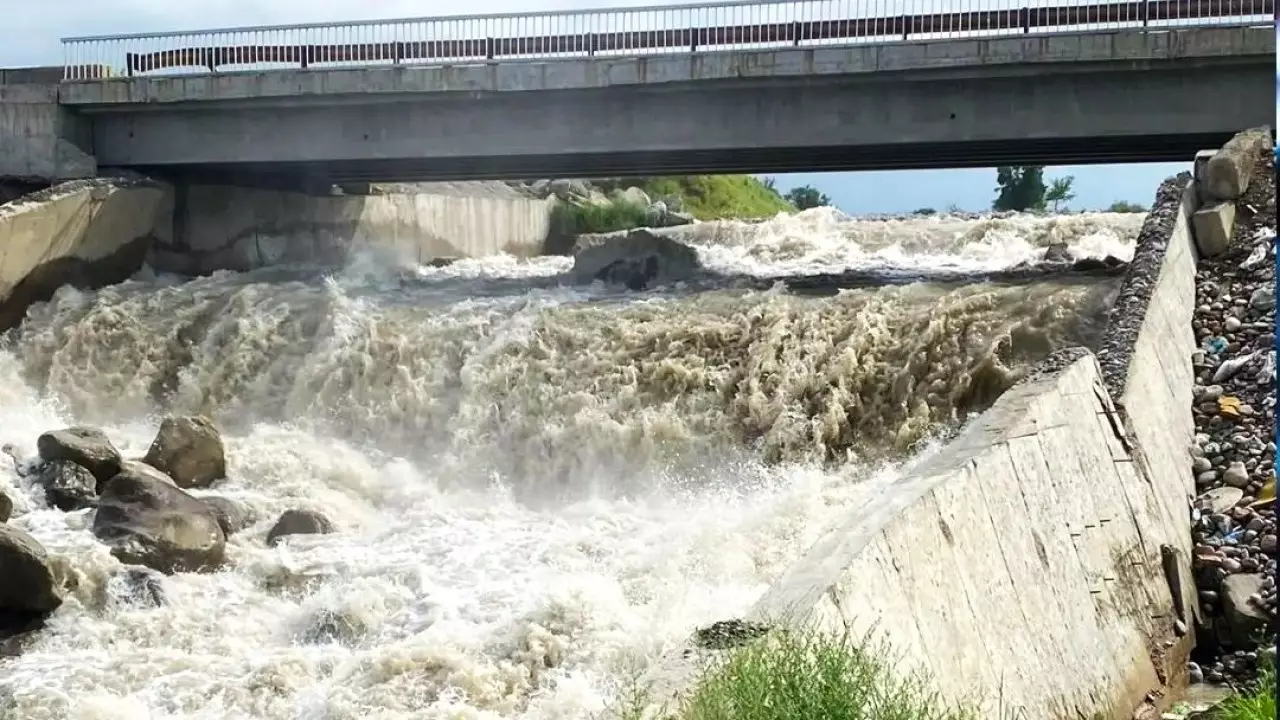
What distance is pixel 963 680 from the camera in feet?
23.2

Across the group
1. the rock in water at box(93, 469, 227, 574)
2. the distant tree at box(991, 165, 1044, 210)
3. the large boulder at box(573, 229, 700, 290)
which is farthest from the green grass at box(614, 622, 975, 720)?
the distant tree at box(991, 165, 1044, 210)

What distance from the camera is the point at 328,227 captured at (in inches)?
983

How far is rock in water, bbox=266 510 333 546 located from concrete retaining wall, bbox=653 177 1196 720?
5946mm

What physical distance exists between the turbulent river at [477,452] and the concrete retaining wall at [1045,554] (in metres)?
1.79

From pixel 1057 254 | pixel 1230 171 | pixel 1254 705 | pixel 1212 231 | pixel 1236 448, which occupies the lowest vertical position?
pixel 1254 705

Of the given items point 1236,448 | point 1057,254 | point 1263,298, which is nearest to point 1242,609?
point 1236,448

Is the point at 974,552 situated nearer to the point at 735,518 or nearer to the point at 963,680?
the point at 963,680

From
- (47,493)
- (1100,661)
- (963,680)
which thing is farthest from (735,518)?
(47,493)

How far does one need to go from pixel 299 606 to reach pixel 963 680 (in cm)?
544

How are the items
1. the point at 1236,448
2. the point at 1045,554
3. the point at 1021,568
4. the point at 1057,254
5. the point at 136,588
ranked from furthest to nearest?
the point at 1057,254 → the point at 136,588 → the point at 1236,448 → the point at 1045,554 → the point at 1021,568

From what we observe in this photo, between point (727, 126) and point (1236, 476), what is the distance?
10202 mm

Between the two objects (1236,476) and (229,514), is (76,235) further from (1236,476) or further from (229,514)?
(1236,476)

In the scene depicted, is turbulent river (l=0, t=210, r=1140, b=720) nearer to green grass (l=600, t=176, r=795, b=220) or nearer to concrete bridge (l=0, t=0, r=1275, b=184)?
concrete bridge (l=0, t=0, r=1275, b=184)

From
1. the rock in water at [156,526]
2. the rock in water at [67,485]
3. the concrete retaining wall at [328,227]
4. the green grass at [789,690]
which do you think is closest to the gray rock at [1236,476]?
the green grass at [789,690]
